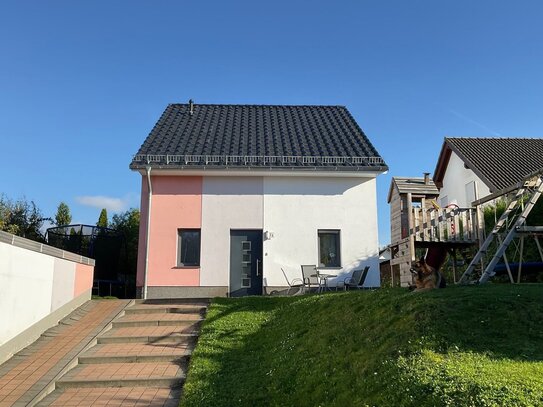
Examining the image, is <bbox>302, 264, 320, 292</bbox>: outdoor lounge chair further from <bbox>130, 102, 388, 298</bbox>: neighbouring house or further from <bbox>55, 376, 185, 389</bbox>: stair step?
<bbox>55, 376, 185, 389</bbox>: stair step

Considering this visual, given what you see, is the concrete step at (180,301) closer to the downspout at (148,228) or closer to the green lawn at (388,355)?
the downspout at (148,228)

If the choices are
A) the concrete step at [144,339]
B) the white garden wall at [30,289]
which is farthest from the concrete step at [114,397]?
the concrete step at [144,339]

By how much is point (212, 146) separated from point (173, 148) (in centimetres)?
127

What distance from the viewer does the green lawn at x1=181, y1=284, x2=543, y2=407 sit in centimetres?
430

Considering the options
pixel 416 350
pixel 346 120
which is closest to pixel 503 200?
pixel 346 120

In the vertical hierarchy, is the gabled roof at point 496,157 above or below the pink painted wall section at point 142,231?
above

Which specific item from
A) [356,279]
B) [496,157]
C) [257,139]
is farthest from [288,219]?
[496,157]

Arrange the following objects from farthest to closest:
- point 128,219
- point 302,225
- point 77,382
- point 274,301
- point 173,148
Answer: point 128,219
point 173,148
point 302,225
point 274,301
point 77,382

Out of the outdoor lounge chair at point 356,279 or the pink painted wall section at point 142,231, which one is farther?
the pink painted wall section at point 142,231

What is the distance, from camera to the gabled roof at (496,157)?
2238cm

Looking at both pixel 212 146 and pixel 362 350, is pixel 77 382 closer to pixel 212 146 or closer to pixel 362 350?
pixel 362 350

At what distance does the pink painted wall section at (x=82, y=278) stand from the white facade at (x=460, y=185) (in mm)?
18070

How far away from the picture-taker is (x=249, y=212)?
14625 millimetres

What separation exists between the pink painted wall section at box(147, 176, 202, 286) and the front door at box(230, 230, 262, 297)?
1.07m
